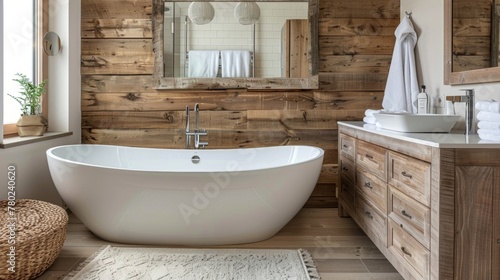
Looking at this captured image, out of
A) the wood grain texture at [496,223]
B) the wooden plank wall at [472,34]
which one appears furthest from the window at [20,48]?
the wooden plank wall at [472,34]

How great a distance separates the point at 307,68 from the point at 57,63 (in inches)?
86.1

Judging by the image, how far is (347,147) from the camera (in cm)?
292

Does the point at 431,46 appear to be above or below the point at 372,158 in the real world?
above

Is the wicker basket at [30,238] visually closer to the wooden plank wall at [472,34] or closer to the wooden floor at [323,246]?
the wooden floor at [323,246]

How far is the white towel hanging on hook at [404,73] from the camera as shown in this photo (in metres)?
3.04

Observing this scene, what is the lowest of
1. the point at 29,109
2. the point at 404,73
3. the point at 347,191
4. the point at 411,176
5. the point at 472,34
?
the point at 347,191

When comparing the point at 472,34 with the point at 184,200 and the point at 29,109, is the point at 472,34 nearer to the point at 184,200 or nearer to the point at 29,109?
the point at 184,200

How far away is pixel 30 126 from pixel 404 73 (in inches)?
117

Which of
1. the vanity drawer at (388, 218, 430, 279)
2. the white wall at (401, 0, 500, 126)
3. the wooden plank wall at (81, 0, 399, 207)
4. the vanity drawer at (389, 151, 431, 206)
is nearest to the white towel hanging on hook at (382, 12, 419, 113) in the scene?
the white wall at (401, 0, 500, 126)

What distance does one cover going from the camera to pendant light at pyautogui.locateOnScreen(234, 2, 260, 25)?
342 centimetres

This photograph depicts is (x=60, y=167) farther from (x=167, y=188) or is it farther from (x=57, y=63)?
(x=57, y=63)

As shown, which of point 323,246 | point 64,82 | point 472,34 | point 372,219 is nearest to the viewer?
point 472,34

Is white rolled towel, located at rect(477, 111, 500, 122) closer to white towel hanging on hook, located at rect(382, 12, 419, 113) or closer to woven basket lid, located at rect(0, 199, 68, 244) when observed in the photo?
white towel hanging on hook, located at rect(382, 12, 419, 113)

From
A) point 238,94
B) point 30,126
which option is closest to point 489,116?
point 238,94
